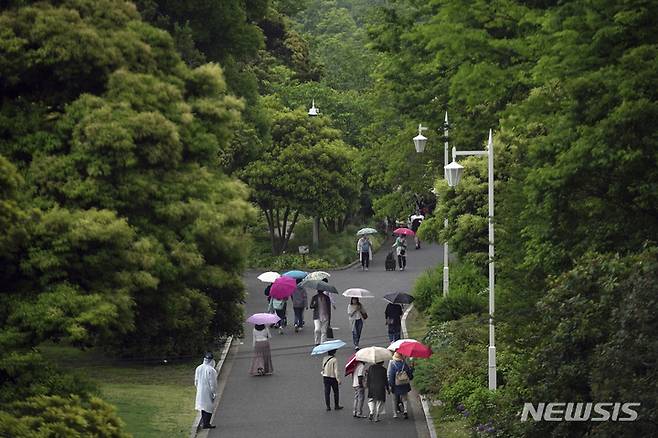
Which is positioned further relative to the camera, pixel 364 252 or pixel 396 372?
pixel 364 252

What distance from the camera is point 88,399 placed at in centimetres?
1925

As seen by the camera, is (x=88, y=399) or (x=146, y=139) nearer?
(x=88, y=399)

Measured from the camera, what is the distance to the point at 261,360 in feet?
102

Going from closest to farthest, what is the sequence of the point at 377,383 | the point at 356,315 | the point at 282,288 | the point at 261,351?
the point at 377,383 < the point at 261,351 < the point at 356,315 < the point at 282,288

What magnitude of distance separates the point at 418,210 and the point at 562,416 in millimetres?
56318

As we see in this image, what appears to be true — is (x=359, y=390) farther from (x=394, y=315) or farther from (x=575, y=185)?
(x=575, y=185)

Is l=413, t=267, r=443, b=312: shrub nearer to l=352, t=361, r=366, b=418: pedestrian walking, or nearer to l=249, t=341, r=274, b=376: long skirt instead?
l=249, t=341, r=274, b=376: long skirt

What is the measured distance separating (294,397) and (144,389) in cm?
314

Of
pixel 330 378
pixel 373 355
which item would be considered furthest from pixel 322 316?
pixel 373 355

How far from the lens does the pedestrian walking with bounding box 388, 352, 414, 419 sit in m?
25.9

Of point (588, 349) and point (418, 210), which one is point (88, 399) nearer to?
point (588, 349)

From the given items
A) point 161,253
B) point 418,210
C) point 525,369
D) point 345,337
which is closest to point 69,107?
point 161,253

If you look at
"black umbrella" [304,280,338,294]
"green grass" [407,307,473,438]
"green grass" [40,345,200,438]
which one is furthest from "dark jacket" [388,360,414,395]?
"black umbrella" [304,280,338,294]

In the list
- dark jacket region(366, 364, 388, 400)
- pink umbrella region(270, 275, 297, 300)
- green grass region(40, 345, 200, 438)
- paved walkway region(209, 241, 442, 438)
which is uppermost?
pink umbrella region(270, 275, 297, 300)
